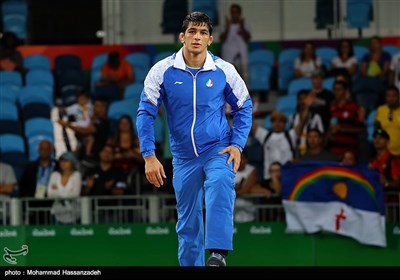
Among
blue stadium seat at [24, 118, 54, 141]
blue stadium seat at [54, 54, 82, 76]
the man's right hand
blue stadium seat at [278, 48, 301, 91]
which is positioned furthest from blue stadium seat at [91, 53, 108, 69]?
the man's right hand

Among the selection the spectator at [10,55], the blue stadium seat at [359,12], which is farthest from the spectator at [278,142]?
the spectator at [10,55]

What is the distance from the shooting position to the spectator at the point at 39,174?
56.2 feet

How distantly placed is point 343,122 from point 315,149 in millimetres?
852

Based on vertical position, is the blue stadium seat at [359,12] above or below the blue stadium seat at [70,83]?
above

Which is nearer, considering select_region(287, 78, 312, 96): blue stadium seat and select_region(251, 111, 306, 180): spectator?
select_region(251, 111, 306, 180): spectator

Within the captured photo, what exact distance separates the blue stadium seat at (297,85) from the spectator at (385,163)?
8.24 ft

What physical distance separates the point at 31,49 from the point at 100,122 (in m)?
3.49

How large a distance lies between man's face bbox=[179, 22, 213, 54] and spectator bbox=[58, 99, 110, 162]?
25.4 feet

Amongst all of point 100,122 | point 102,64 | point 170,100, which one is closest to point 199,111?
point 170,100

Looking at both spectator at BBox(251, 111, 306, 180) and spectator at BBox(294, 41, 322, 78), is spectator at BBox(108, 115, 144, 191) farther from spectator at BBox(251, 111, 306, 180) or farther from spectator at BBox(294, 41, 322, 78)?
spectator at BBox(294, 41, 322, 78)

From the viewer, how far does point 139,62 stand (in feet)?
66.6

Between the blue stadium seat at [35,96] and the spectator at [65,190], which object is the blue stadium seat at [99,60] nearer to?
the blue stadium seat at [35,96]

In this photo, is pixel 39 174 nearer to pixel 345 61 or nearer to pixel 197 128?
pixel 345 61

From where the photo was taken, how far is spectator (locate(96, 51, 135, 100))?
64.6ft
